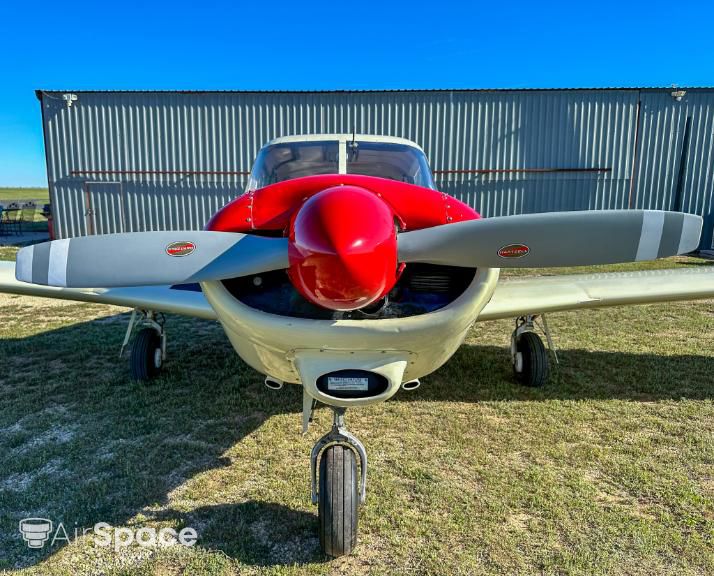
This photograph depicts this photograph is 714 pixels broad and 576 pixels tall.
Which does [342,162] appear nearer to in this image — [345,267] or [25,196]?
[345,267]

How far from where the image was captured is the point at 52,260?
190cm

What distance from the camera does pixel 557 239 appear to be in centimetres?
194

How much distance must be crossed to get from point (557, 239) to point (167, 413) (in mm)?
3173

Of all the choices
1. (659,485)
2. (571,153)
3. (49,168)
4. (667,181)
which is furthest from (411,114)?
(659,485)

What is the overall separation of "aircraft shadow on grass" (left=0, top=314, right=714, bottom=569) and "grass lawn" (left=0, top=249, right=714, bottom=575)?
0.02 metres

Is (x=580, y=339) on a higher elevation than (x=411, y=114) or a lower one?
lower

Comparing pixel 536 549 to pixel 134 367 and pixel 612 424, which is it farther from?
pixel 134 367

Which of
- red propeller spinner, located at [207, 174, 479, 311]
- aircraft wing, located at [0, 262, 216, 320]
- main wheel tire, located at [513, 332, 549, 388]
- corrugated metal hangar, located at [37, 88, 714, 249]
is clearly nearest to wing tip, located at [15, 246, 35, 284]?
red propeller spinner, located at [207, 174, 479, 311]

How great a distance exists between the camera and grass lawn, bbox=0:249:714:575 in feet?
7.59

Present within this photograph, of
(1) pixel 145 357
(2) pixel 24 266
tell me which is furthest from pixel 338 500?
(1) pixel 145 357

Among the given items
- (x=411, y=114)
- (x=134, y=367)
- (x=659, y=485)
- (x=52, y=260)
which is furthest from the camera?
(x=411, y=114)

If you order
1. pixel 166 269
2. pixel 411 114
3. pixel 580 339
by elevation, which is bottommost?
pixel 580 339

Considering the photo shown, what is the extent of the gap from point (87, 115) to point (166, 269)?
48.4ft

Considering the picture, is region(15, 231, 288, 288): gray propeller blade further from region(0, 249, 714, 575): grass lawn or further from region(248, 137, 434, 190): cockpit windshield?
region(248, 137, 434, 190): cockpit windshield
